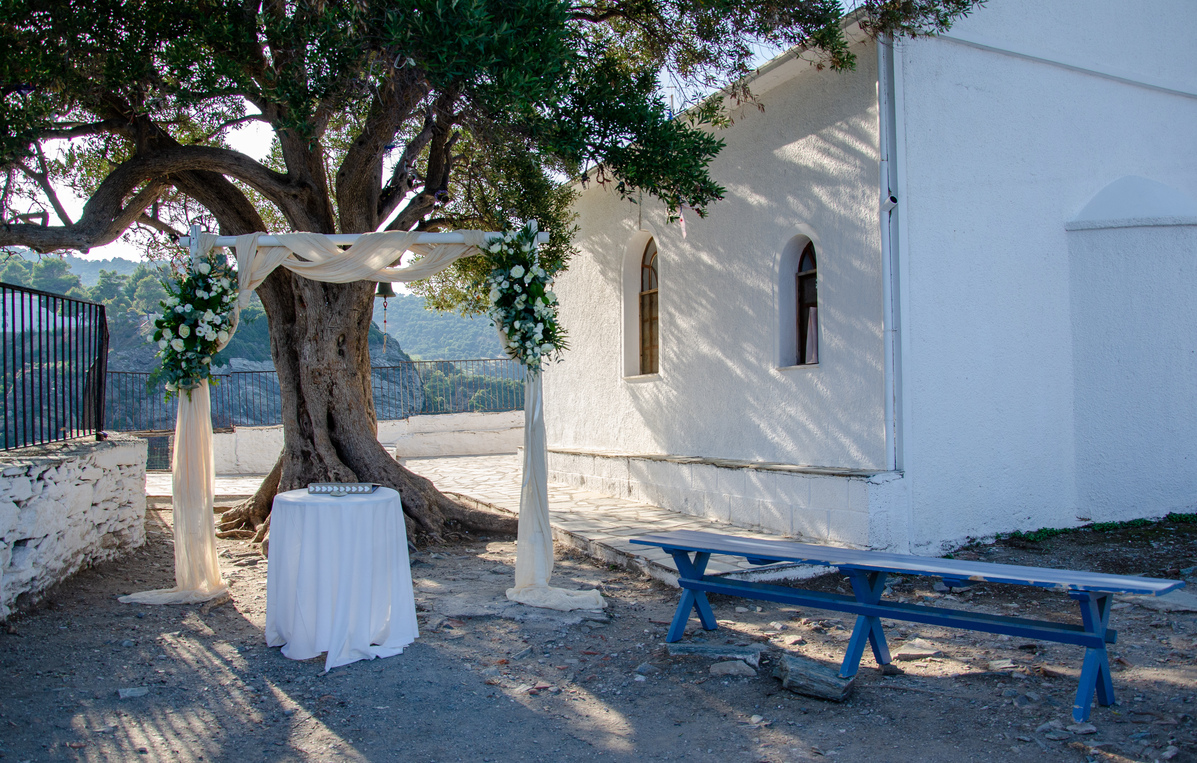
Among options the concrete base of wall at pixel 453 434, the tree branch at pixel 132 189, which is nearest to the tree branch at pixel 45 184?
the tree branch at pixel 132 189

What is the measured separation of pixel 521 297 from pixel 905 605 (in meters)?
3.43

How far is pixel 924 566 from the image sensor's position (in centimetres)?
390

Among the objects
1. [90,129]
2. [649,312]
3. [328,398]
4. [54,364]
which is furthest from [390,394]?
[54,364]

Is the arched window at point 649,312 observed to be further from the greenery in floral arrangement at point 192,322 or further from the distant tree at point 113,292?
the distant tree at point 113,292

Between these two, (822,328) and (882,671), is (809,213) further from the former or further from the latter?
(882,671)

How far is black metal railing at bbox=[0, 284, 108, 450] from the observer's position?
19.8 ft

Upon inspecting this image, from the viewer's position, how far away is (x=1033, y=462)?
284 inches

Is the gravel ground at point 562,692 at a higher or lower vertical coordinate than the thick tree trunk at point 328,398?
lower

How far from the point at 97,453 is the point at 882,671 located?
6330mm

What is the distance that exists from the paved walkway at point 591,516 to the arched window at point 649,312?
77.7 inches

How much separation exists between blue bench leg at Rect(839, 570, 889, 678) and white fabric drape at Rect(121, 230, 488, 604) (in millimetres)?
2597

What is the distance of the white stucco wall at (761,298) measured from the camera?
7051 millimetres

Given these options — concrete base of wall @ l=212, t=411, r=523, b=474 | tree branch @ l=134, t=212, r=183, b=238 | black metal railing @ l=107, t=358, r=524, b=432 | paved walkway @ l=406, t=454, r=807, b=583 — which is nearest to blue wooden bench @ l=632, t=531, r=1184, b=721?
paved walkway @ l=406, t=454, r=807, b=583

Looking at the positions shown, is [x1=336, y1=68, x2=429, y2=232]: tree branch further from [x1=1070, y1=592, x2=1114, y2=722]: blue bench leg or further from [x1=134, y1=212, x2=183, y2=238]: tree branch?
[x1=1070, y1=592, x2=1114, y2=722]: blue bench leg
